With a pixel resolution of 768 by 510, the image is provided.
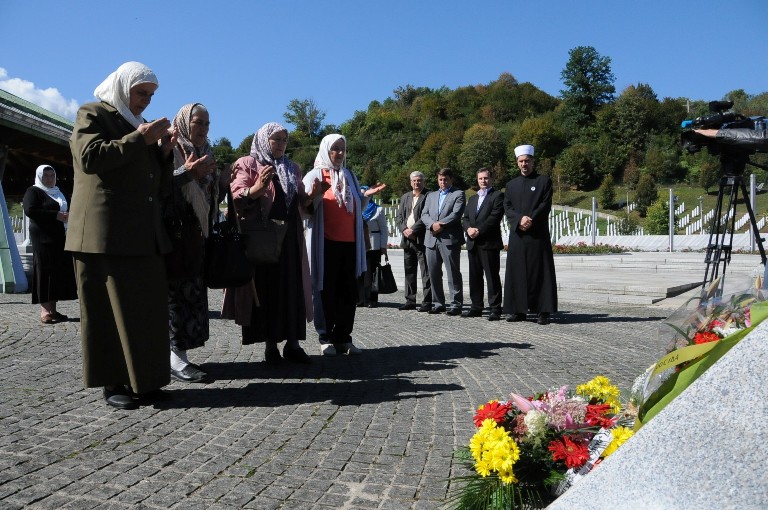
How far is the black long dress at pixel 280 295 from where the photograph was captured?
17.9ft

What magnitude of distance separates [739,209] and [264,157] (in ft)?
80.0

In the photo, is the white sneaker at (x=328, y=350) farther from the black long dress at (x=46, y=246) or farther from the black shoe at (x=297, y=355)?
the black long dress at (x=46, y=246)

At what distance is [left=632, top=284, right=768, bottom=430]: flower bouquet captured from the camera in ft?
7.04

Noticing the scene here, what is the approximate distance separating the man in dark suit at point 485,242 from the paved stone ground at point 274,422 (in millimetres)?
2009

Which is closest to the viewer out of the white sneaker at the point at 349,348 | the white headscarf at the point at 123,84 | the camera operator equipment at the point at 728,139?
the white headscarf at the point at 123,84

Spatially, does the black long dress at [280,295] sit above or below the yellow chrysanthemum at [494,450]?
above

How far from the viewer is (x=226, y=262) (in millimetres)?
4742

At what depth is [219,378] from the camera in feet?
16.9

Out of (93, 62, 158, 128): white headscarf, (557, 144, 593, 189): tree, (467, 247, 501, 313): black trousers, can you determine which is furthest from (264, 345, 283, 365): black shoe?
(557, 144, 593, 189): tree

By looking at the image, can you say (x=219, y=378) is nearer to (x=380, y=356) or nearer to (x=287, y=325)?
(x=287, y=325)

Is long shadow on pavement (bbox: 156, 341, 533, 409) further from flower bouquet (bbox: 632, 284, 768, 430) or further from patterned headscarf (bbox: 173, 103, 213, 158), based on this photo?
flower bouquet (bbox: 632, 284, 768, 430)

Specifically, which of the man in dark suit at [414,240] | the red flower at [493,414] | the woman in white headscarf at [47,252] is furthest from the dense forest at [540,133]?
the red flower at [493,414]

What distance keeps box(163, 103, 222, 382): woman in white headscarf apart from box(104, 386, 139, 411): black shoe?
56cm

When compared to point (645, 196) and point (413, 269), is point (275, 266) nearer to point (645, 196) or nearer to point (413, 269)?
point (413, 269)
